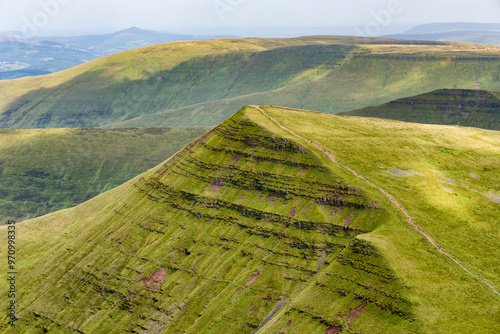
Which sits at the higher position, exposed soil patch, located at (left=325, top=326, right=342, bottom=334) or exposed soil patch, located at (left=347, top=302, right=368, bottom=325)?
exposed soil patch, located at (left=347, top=302, right=368, bottom=325)

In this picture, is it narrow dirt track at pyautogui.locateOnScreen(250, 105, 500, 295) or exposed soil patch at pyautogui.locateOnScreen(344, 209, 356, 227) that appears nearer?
narrow dirt track at pyautogui.locateOnScreen(250, 105, 500, 295)

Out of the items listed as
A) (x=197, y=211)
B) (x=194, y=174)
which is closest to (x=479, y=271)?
(x=197, y=211)

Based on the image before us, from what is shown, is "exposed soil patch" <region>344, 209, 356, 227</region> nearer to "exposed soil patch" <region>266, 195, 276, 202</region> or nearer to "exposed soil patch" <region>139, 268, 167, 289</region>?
"exposed soil patch" <region>266, 195, 276, 202</region>

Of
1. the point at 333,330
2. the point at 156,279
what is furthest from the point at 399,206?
the point at 156,279

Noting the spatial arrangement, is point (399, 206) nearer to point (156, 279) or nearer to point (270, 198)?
point (270, 198)

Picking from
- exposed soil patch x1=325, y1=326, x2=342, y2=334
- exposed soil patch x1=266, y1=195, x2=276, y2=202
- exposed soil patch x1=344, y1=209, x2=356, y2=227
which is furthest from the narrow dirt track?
exposed soil patch x1=325, y1=326, x2=342, y2=334

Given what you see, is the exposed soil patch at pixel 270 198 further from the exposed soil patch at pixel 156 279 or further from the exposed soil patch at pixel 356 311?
the exposed soil patch at pixel 356 311

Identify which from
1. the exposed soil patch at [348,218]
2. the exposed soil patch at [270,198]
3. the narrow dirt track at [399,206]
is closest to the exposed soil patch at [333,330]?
the narrow dirt track at [399,206]

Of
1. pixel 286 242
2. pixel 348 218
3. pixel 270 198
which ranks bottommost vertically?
pixel 286 242

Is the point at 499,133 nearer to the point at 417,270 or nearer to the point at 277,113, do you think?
the point at 277,113
